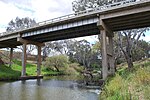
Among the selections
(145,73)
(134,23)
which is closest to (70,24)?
(134,23)

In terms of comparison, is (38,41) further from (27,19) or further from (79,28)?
(27,19)

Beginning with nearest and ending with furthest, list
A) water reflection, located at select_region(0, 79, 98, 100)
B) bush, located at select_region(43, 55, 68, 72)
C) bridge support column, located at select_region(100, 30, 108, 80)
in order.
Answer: water reflection, located at select_region(0, 79, 98, 100)
bridge support column, located at select_region(100, 30, 108, 80)
bush, located at select_region(43, 55, 68, 72)

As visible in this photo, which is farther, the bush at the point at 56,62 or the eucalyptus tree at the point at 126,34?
the bush at the point at 56,62

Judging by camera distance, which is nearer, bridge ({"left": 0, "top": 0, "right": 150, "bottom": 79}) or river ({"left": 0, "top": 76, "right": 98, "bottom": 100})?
river ({"left": 0, "top": 76, "right": 98, "bottom": 100})

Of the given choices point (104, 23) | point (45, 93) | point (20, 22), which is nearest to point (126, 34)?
point (104, 23)

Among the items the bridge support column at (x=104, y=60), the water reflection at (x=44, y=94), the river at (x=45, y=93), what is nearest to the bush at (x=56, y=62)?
the bridge support column at (x=104, y=60)

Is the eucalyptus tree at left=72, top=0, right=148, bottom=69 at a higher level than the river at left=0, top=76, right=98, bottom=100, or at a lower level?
higher

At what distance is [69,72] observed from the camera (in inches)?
2825

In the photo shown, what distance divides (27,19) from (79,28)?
171ft

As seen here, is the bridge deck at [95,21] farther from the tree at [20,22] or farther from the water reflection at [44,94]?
the tree at [20,22]

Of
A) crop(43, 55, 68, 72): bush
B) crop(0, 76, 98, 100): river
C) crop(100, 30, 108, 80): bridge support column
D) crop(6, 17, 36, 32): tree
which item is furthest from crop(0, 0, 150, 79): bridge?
crop(6, 17, 36, 32): tree

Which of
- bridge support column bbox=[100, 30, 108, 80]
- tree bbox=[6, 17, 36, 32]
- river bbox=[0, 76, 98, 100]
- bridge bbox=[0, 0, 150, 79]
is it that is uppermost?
tree bbox=[6, 17, 36, 32]

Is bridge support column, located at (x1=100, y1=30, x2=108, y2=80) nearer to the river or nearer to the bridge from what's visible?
the bridge

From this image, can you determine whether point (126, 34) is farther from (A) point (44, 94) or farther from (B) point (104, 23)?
(A) point (44, 94)
